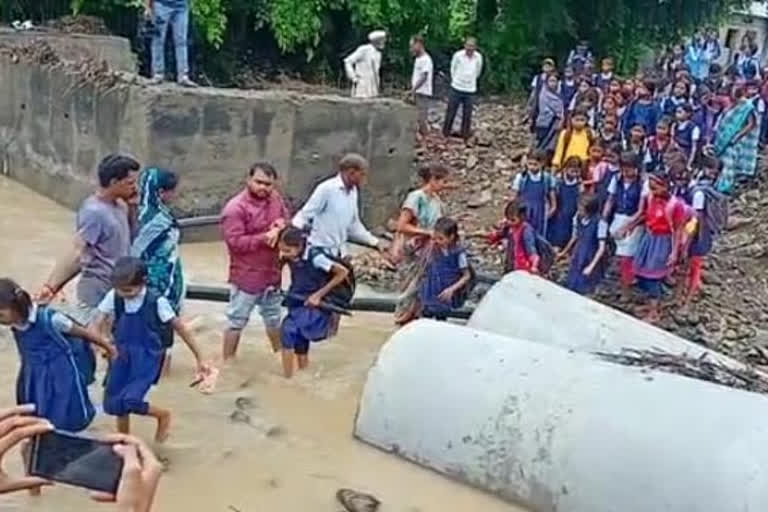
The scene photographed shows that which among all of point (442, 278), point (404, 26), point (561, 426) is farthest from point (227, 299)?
point (404, 26)

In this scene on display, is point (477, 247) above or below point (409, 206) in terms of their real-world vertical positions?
Answer: below

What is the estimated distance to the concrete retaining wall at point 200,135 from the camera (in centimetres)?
1127

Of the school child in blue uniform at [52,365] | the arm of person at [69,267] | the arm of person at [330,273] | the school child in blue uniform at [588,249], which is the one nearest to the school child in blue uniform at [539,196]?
the school child in blue uniform at [588,249]

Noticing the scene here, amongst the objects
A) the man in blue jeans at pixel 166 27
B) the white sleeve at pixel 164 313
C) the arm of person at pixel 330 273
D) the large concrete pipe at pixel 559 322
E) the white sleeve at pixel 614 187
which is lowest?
the large concrete pipe at pixel 559 322

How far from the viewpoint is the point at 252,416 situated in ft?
23.4

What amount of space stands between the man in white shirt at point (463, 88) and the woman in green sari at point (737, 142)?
367cm

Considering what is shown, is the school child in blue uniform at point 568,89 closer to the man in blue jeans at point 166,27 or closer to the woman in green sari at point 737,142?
the woman in green sari at point 737,142

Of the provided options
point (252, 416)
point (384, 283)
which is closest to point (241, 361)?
point (252, 416)

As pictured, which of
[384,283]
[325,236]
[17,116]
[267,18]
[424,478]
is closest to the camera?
[424,478]

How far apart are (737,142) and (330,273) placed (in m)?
7.60

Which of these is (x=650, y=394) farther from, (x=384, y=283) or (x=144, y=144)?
(x=144, y=144)

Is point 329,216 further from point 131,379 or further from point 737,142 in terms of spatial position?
point 737,142

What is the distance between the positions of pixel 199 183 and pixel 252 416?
15.7 feet

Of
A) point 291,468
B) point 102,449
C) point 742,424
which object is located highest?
point 102,449
